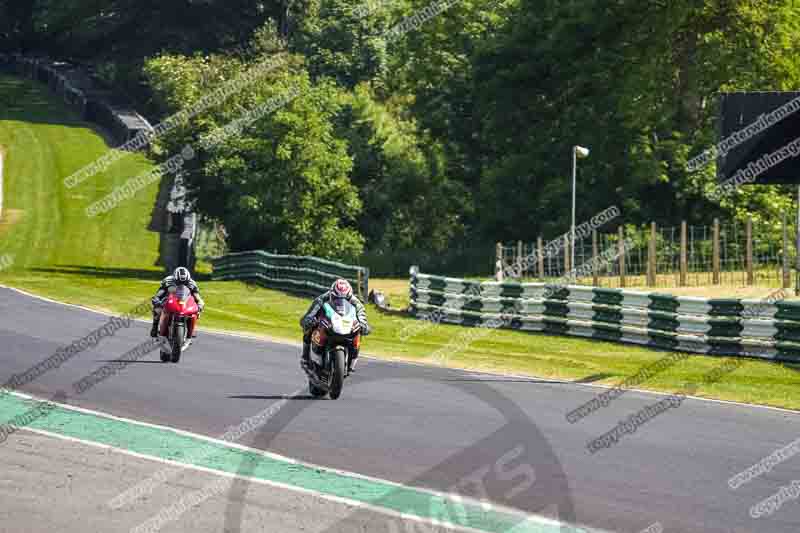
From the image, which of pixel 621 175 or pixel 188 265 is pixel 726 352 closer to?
pixel 621 175

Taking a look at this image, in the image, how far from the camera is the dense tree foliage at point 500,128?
51.8 meters

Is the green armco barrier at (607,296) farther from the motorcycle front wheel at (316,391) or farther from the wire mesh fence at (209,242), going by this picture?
the wire mesh fence at (209,242)

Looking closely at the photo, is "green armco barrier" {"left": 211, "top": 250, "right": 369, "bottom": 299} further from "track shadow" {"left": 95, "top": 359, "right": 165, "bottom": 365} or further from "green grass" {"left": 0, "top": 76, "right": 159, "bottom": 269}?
"track shadow" {"left": 95, "top": 359, "right": 165, "bottom": 365}

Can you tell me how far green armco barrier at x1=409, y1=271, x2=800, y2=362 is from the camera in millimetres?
25641

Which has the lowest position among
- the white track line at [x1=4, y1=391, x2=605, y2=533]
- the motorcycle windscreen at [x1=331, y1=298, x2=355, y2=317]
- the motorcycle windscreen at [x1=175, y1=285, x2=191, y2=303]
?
the white track line at [x1=4, y1=391, x2=605, y2=533]

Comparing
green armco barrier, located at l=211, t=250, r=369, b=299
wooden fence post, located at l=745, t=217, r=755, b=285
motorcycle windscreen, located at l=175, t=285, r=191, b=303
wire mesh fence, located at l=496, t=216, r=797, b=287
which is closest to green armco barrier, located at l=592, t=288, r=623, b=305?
wire mesh fence, located at l=496, t=216, r=797, b=287

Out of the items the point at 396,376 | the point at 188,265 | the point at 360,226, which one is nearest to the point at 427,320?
the point at 396,376

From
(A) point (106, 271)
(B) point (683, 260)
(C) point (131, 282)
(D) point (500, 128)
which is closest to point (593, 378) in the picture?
(B) point (683, 260)

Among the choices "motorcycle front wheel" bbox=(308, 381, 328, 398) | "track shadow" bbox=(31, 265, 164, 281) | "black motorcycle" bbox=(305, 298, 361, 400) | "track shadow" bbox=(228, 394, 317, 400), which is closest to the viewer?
"black motorcycle" bbox=(305, 298, 361, 400)

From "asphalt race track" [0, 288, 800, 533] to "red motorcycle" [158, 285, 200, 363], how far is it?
35 centimetres

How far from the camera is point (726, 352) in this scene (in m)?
26.5

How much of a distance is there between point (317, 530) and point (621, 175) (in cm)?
4477

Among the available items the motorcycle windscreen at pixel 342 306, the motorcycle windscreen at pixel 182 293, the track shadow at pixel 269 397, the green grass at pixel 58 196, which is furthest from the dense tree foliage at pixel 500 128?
the motorcycle windscreen at pixel 342 306

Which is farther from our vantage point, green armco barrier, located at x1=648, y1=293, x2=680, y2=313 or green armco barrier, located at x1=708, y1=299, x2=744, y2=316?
green armco barrier, located at x1=648, y1=293, x2=680, y2=313
